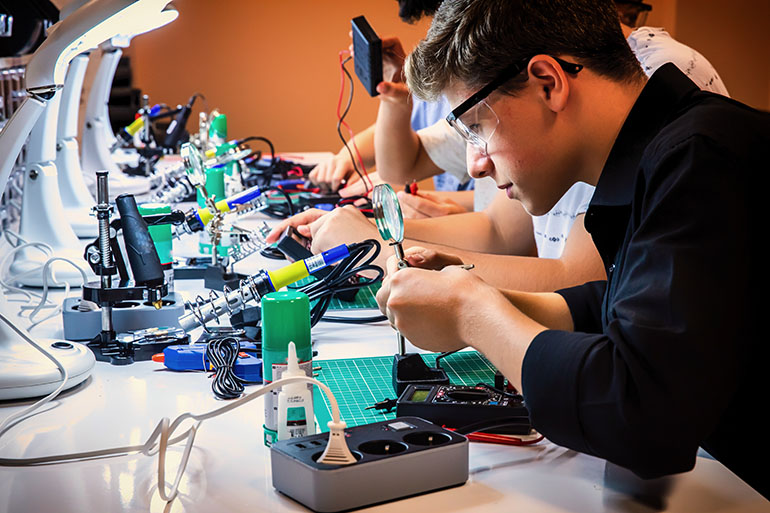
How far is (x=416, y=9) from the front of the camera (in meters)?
2.24

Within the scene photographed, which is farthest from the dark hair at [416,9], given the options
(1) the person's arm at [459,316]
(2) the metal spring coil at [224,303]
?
(1) the person's arm at [459,316]

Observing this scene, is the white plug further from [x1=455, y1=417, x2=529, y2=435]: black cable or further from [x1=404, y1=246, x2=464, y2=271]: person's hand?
[x1=404, y1=246, x2=464, y2=271]: person's hand

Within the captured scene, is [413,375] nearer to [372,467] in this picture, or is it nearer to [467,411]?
[467,411]

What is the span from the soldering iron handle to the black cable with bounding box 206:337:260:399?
0.46 ft

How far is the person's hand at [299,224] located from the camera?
72.7 inches

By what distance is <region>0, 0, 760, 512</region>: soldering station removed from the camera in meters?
0.89

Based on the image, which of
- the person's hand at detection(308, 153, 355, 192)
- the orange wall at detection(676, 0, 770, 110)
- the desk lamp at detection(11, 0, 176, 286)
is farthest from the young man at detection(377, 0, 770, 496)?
the orange wall at detection(676, 0, 770, 110)

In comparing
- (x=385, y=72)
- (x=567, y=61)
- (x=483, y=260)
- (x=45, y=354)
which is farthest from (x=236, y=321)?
(x=385, y=72)

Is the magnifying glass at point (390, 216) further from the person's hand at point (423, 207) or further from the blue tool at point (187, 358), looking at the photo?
the person's hand at point (423, 207)

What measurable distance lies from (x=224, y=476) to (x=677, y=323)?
0.52 m

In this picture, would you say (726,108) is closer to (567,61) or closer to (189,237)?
(567,61)

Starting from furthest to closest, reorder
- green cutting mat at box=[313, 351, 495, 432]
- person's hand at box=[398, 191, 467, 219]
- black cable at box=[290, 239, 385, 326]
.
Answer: person's hand at box=[398, 191, 467, 219], black cable at box=[290, 239, 385, 326], green cutting mat at box=[313, 351, 495, 432]

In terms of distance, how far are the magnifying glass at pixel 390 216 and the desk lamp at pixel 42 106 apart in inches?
16.5

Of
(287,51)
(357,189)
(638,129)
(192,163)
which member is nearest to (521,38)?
(638,129)
